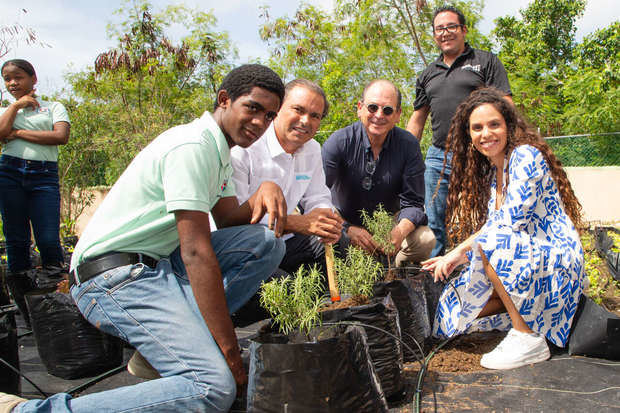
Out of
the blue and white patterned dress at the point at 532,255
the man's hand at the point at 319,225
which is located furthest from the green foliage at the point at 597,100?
the man's hand at the point at 319,225

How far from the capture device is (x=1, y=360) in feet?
6.27

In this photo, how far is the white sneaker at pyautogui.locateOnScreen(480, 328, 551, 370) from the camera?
7.63ft

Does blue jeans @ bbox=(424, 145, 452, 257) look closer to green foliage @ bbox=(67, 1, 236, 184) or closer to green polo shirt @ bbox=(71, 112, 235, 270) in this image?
green polo shirt @ bbox=(71, 112, 235, 270)

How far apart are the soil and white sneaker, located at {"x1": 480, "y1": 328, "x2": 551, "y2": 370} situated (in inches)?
3.0

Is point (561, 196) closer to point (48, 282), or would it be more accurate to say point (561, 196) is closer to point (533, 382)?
point (533, 382)

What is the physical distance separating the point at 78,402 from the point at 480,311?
81.9 inches

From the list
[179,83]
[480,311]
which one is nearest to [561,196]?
[480,311]

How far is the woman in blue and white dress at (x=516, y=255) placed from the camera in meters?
2.38

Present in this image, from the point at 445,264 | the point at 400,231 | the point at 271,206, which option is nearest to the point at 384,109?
the point at 400,231

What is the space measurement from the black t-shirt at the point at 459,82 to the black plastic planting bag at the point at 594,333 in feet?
6.30

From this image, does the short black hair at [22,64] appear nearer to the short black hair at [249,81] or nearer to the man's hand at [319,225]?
the short black hair at [249,81]

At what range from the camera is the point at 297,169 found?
10.1 ft

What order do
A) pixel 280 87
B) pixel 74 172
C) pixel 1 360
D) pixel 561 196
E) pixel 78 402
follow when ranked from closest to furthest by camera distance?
1. pixel 78 402
2. pixel 1 360
3. pixel 280 87
4. pixel 561 196
5. pixel 74 172

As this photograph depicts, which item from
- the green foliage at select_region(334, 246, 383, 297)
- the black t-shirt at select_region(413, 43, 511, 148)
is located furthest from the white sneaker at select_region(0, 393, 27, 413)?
the black t-shirt at select_region(413, 43, 511, 148)
